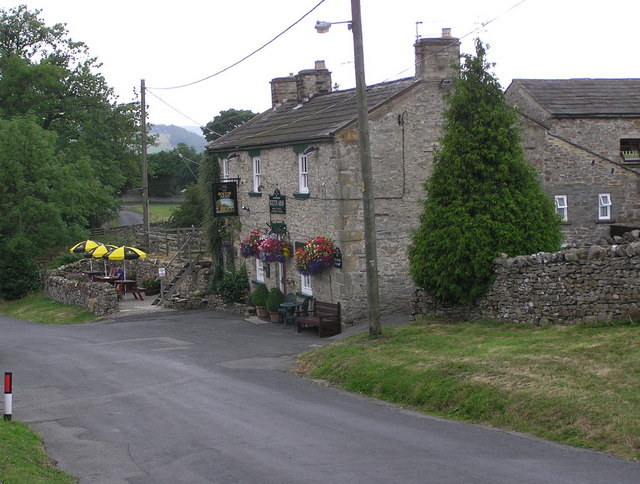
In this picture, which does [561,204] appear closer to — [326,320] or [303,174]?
[303,174]

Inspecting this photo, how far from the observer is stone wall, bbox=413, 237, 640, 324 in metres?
17.2

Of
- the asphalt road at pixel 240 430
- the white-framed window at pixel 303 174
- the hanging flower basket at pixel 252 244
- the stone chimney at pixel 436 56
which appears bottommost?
the asphalt road at pixel 240 430

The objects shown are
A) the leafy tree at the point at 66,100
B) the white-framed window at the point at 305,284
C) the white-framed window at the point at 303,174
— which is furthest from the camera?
the leafy tree at the point at 66,100

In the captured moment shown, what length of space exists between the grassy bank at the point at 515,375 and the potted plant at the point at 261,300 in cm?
1023

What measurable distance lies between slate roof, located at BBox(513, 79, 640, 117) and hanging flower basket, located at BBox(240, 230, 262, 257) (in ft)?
43.6

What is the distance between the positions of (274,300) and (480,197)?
11.1 m

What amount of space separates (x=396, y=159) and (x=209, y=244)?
11814 mm

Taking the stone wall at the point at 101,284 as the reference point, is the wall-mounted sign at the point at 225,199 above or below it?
above

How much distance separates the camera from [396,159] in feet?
86.8

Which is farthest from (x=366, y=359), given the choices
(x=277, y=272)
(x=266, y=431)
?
(x=277, y=272)

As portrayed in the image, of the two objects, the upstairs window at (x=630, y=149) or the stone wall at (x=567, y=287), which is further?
the upstairs window at (x=630, y=149)

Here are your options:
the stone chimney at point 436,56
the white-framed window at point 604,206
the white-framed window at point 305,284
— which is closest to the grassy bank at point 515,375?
the white-framed window at point 305,284

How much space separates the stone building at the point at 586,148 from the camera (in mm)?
29812

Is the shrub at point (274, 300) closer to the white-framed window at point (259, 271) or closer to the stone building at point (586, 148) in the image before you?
the white-framed window at point (259, 271)
